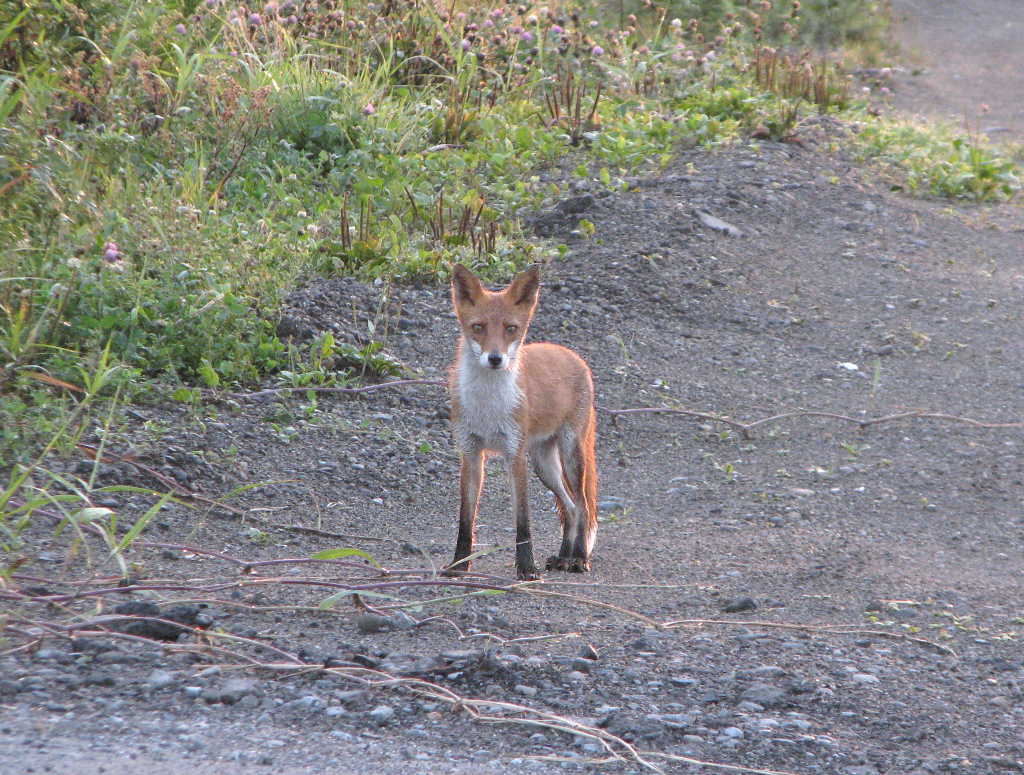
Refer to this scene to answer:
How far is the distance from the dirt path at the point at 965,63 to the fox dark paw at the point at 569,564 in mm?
9547

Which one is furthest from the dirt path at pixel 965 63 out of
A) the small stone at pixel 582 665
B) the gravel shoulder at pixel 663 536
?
the small stone at pixel 582 665

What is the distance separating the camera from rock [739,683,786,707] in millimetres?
3615

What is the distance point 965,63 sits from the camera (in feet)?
55.7

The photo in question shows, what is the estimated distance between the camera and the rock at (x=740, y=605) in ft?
14.9

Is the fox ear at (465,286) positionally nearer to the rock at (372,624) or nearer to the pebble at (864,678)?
the rock at (372,624)

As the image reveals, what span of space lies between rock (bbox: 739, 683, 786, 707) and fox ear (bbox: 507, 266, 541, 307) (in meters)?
2.00

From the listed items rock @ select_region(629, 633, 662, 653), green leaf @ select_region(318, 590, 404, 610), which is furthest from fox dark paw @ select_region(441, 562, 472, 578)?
rock @ select_region(629, 633, 662, 653)

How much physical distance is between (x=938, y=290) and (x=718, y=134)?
2620 millimetres

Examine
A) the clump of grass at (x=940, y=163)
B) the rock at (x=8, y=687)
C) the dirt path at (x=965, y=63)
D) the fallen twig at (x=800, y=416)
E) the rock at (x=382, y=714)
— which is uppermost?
the dirt path at (x=965, y=63)

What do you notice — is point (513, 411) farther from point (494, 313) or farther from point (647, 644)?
point (647, 644)

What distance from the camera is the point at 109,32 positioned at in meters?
8.98

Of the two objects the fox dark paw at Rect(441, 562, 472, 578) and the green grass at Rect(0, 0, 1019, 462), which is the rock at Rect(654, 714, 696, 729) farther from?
the green grass at Rect(0, 0, 1019, 462)

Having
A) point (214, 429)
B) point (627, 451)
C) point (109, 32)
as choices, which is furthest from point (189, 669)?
point (109, 32)

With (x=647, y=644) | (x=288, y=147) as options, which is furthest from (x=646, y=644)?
(x=288, y=147)
